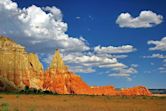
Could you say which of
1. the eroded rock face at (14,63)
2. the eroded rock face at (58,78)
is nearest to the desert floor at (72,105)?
the eroded rock face at (14,63)

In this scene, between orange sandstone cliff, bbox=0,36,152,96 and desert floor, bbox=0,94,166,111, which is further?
orange sandstone cliff, bbox=0,36,152,96

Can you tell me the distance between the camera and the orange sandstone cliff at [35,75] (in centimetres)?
11950

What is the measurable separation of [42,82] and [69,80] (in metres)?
18.1

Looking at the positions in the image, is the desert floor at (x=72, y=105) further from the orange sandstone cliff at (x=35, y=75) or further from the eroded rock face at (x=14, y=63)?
the eroded rock face at (x=14, y=63)

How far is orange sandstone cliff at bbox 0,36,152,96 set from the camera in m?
120

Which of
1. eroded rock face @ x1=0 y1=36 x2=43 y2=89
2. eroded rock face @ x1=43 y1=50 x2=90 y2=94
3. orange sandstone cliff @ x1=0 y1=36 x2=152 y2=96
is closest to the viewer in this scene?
eroded rock face @ x1=0 y1=36 x2=43 y2=89

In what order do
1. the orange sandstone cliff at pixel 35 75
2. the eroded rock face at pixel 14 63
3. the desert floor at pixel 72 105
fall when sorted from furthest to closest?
1. the orange sandstone cliff at pixel 35 75
2. the eroded rock face at pixel 14 63
3. the desert floor at pixel 72 105

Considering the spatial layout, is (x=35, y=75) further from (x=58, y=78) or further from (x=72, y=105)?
(x=72, y=105)

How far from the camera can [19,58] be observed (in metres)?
124

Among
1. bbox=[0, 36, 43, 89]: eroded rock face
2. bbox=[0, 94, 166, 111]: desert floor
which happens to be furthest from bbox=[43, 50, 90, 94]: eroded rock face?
bbox=[0, 94, 166, 111]: desert floor

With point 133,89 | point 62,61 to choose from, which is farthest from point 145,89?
point 62,61

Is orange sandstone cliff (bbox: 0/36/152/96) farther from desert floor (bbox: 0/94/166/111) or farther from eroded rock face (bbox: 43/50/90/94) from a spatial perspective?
desert floor (bbox: 0/94/166/111)

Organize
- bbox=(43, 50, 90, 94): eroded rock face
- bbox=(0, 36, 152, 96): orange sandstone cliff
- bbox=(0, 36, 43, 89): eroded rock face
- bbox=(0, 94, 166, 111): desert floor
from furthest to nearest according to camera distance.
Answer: bbox=(43, 50, 90, 94): eroded rock face, bbox=(0, 36, 152, 96): orange sandstone cliff, bbox=(0, 36, 43, 89): eroded rock face, bbox=(0, 94, 166, 111): desert floor

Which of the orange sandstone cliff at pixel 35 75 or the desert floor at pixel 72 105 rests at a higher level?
the orange sandstone cliff at pixel 35 75
